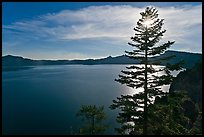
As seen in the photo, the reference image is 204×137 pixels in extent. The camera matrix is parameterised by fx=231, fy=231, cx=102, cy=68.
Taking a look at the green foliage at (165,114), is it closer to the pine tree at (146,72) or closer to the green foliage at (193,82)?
the pine tree at (146,72)

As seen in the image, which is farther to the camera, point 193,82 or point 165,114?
point 193,82

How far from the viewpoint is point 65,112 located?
68812 mm

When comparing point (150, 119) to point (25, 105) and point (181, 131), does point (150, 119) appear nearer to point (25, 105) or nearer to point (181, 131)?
point (181, 131)

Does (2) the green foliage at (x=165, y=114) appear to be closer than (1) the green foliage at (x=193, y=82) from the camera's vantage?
Yes

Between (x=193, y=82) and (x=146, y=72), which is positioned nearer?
(x=146, y=72)

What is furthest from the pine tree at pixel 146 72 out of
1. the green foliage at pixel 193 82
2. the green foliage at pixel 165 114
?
the green foliage at pixel 193 82

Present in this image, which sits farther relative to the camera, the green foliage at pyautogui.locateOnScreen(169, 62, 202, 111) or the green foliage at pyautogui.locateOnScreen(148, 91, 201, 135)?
the green foliage at pyautogui.locateOnScreen(169, 62, 202, 111)

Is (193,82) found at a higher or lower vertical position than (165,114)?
lower

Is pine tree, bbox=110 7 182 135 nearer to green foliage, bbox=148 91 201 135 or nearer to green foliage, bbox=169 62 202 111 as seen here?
green foliage, bbox=148 91 201 135

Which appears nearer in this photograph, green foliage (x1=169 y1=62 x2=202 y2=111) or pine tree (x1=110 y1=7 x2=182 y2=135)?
pine tree (x1=110 y1=7 x2=182 y2=135)

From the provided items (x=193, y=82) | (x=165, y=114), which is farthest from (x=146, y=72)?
(x=193, y=82)

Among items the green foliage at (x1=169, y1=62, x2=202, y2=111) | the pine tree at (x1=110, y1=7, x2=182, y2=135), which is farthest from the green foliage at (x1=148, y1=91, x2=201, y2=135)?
the green foliage at (x1=169, y1=62, x2=202, y2=111)

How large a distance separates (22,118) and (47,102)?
18.7 meters

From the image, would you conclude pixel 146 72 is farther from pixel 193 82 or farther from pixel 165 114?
pixel 193 82
